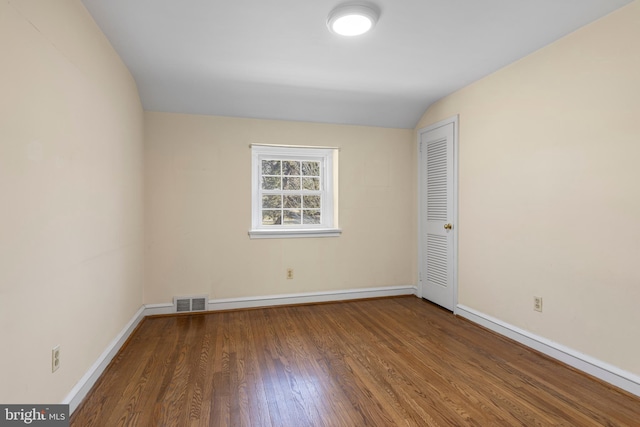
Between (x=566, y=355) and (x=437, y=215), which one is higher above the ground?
(x=437, y=215)

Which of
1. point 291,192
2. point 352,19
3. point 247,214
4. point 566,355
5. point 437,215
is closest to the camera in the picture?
point 352,19

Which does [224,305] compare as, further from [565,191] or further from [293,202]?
[565,191]

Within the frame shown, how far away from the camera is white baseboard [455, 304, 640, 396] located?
6.27ft

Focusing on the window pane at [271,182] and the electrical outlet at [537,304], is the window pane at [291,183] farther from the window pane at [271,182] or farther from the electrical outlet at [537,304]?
the electrical outlet at [537,304]

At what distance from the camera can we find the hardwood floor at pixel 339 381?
1.67 meters

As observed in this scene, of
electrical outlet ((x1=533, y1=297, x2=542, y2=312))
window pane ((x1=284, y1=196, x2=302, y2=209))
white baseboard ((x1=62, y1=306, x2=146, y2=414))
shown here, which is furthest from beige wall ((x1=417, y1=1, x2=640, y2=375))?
white baseboard ((x1=62, y1=306, x2=146, y2=414))

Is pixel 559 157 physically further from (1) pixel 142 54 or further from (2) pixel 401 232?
(1) pixel 142 54

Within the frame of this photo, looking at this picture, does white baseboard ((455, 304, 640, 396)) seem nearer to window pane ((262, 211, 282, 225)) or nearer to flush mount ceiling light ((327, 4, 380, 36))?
window pane ((262, 211, 282, 225))

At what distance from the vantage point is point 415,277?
4.04 metres

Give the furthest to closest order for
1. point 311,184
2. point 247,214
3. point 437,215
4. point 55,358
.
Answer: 1. point 311,184
2. point 437,215
3. point 247,214
4. point 55,358

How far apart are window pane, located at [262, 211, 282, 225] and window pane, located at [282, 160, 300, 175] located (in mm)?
505

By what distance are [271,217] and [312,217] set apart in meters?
0.52

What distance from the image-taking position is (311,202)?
3.86 meters

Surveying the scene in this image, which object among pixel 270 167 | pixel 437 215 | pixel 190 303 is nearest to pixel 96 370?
pixel 190 303
